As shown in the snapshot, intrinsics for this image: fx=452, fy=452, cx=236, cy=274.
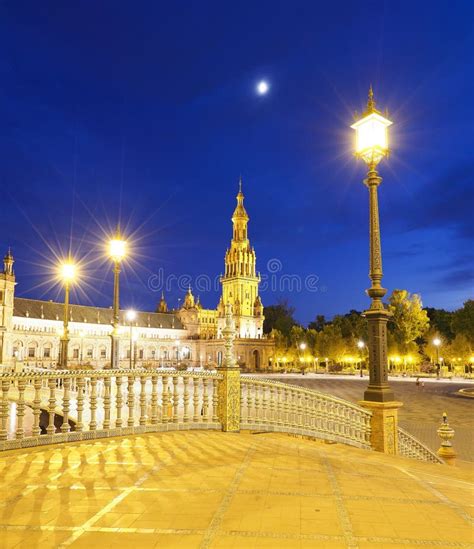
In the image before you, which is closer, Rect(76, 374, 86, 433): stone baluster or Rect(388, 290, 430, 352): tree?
Rect(76, 374, 86, 433): stone baluster

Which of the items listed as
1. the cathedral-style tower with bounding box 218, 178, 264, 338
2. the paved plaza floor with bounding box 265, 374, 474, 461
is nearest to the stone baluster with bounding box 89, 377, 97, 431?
the paved plaza floor with bounding box 265, 374, 474, 461

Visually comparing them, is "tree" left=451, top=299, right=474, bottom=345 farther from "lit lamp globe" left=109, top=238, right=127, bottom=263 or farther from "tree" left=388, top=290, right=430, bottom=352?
"lit lamp globe" left=109, top=238, right=127, bottom=263

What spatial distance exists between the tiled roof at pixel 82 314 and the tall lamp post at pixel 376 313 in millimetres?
91832


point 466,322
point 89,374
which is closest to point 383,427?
point 89,374

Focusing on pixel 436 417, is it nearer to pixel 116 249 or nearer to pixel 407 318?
pixel 116 249

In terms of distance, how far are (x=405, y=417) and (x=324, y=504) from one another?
67.2 feet

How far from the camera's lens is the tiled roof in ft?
307

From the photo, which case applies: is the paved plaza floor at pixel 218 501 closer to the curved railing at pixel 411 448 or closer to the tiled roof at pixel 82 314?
the curved railing at pixel 411 448

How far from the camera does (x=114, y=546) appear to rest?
3848 millimetres

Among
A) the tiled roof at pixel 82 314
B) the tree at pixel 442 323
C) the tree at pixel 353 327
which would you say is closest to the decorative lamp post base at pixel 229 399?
the tree at pixel 353 327

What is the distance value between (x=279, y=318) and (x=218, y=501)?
13542 cm

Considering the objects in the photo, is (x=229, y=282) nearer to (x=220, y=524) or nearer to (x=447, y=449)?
(x=447, y=449)

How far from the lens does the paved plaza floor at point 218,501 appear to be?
4.05m

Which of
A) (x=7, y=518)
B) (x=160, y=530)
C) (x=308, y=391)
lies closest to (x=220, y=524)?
(x=160, y=530)
